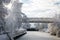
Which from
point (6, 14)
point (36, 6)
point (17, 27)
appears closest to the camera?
point (6, 14)

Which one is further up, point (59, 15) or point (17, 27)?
point (59, 15)

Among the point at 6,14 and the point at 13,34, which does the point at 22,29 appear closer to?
the point at 13,34

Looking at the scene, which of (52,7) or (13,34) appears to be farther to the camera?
(52,7)

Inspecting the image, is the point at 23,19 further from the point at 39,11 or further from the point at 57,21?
the point at 57,21

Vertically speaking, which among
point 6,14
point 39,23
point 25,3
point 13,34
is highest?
point 25,3

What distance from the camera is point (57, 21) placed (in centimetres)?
448

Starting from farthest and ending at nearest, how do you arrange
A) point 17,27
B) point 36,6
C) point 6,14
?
point 36,6
point 17,27
point 6,14

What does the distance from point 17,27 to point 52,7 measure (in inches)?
48.6

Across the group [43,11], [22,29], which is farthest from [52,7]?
[22,29]

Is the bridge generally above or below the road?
above

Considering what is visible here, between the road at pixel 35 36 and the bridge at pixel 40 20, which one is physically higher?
the bridge at pixel 40 20

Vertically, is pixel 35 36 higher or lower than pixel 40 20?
lower

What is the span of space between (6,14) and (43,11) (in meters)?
1.19

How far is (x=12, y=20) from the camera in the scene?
397cm
